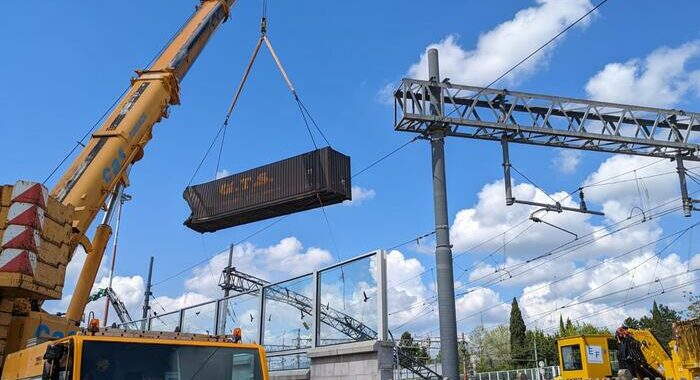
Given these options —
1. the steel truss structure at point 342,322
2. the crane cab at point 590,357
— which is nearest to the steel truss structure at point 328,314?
the steel truss structure at point 342,322

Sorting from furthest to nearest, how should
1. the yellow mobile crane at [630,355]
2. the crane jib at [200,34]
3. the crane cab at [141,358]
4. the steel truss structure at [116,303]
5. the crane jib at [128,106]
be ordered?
1. the steel truss structure at [116,303]
2. the yellow mobile crane at [630,355]
3. the crane jib at [200,34]
4. the crane jib at [128,106]
5. the crane cab at [141,358]

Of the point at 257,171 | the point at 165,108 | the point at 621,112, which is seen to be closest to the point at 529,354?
the point at 621,112

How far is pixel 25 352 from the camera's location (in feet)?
25.7

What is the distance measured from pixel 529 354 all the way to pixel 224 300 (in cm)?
7065

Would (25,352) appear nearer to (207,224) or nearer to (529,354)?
(207,224)

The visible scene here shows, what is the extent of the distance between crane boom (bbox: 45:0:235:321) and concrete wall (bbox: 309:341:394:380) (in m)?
5.34

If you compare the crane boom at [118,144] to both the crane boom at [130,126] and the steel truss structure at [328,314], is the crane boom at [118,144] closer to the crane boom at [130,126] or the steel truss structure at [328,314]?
the crane boom at [130,126]

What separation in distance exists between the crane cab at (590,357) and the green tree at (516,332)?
206ft

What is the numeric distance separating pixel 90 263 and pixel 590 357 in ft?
55.1

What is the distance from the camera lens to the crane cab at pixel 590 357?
20.7 metres

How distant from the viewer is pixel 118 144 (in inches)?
487

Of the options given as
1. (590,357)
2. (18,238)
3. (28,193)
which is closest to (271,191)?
(28,193)

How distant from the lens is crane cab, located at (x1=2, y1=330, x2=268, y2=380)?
6.39 meters

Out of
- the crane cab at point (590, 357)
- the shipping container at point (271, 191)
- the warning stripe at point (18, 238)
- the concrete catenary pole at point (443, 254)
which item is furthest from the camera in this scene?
the crane cab at point (590, 357)
